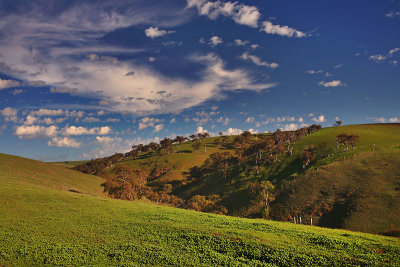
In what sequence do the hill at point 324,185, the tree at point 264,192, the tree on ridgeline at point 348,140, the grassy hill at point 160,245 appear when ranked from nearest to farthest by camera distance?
the grassy hill at point 160,245 < the hill at point 324,185 < the tree at point 264,192 < the tree on ridgeline at point 348,140

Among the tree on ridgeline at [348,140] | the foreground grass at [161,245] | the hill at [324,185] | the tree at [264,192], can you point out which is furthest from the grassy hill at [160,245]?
the tree on ridgeline at [348,140]

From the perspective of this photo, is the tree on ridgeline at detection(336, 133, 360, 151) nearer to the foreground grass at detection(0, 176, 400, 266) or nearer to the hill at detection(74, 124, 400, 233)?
the hill at detection(74, 124, 400, 233)

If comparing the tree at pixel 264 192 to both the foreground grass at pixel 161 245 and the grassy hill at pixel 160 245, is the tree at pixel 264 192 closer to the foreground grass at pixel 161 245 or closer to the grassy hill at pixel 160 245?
the foreground grass at pixel 161 245

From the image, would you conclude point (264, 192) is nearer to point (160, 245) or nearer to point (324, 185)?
point (324, 185)

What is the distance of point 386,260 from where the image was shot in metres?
20.5

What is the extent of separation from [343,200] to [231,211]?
4119cm

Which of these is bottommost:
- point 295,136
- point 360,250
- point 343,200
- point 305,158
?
point 343,200

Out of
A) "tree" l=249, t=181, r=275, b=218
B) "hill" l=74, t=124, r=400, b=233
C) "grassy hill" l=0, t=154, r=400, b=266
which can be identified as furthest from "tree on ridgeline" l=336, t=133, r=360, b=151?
"grassy hill" l=0, t=154, r=400, b=266

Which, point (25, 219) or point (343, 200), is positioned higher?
point (25, 219)

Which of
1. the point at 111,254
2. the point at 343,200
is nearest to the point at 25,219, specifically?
the point at 111,254

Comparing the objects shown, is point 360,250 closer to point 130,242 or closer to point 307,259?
point 307,259

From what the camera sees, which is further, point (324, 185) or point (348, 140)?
point (348, 140)

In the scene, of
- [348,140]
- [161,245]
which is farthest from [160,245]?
[348,140]

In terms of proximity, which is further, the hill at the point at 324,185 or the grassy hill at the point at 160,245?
the hill at the point at 324,185
